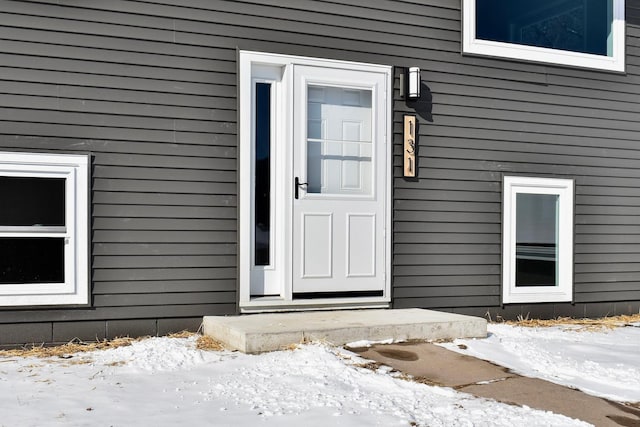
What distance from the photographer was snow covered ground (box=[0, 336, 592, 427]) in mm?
2869

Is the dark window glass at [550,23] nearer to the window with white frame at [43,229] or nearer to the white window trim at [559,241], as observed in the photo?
the white window trim at [559,241]

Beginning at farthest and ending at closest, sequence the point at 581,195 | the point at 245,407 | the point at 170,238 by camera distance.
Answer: the point at 581,195, the point at 170,238, the point at 245,407

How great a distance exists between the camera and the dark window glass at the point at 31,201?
14.7 feet

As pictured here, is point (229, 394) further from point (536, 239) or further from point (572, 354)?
point (536, 239)

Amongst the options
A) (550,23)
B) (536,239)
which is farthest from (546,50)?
(536,239)

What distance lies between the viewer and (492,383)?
3.54 metres

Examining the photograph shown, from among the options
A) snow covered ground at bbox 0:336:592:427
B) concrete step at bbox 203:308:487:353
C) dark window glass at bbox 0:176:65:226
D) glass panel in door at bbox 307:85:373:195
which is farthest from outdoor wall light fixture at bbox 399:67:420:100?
dark window glass at bbox 0:176:65:226

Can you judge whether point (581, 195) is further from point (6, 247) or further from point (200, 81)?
point (6, 247)

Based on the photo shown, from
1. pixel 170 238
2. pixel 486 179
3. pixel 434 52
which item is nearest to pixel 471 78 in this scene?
pixel 434 52

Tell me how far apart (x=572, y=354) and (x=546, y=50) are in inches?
122

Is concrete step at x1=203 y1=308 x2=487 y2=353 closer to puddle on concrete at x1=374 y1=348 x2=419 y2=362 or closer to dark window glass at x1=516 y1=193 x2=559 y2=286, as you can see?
puddle on concrete at x1=374 y1=348 x2=419 y2=362

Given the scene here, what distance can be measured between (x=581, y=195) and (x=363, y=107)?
7.95ft

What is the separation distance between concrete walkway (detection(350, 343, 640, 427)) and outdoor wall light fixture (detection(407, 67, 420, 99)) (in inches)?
86.3

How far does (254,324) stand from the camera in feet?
14.5
